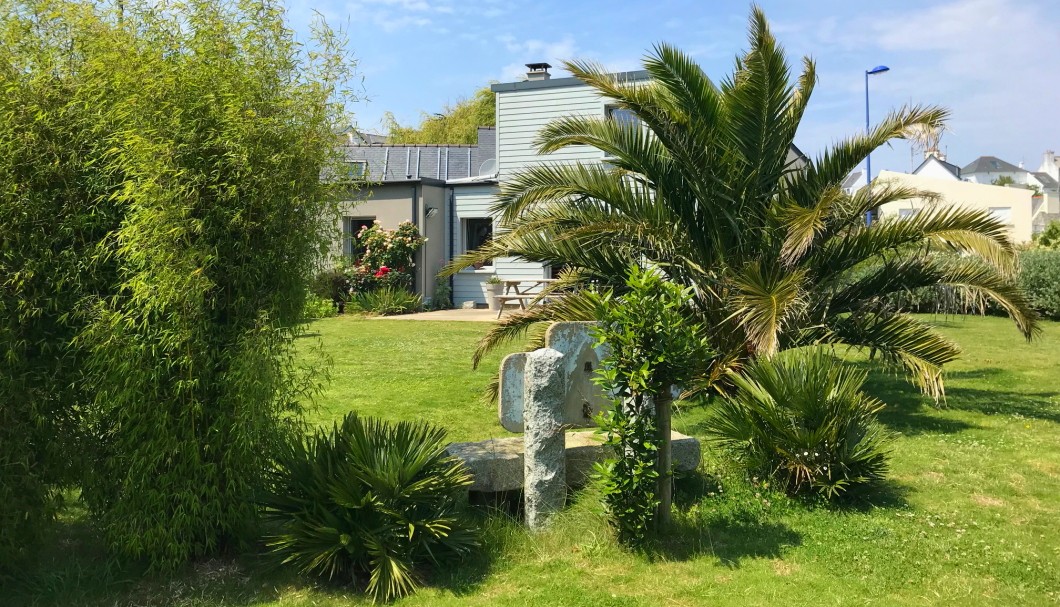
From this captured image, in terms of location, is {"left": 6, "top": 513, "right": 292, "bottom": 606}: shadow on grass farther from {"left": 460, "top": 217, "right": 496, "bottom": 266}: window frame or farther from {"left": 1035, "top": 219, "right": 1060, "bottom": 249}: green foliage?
{"left": 1035, "top": 219, "right": 1060, "bottom": 249}: green foliage

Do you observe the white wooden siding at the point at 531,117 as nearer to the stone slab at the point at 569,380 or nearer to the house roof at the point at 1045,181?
the stone slab at the point at 569,380

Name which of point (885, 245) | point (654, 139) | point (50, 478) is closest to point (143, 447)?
point (50, 478)

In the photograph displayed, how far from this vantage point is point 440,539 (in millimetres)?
4809

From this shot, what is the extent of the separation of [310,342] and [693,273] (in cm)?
808

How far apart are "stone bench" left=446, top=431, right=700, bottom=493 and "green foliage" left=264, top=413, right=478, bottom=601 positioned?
0.51m

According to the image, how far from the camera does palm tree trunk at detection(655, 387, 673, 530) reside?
5.12 metres

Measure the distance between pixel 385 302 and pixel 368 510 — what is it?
15.1 metres

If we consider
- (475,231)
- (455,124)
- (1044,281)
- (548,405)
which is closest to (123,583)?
(548,405)

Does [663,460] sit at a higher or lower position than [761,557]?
higher

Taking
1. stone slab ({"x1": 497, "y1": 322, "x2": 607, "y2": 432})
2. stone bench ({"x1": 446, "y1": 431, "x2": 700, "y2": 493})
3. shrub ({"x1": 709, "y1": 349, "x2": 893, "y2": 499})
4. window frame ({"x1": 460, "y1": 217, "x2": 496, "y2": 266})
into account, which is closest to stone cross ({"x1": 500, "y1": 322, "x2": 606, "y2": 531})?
stone slab ({"x1": 497, "y1": 322, "x2": 607, "y2": 432})

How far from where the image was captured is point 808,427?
234 inches

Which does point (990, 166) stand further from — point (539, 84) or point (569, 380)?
point (569, 380)

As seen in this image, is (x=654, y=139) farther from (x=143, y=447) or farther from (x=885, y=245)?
(x=143, y=447)

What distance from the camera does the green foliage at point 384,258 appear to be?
2033 centimetres
